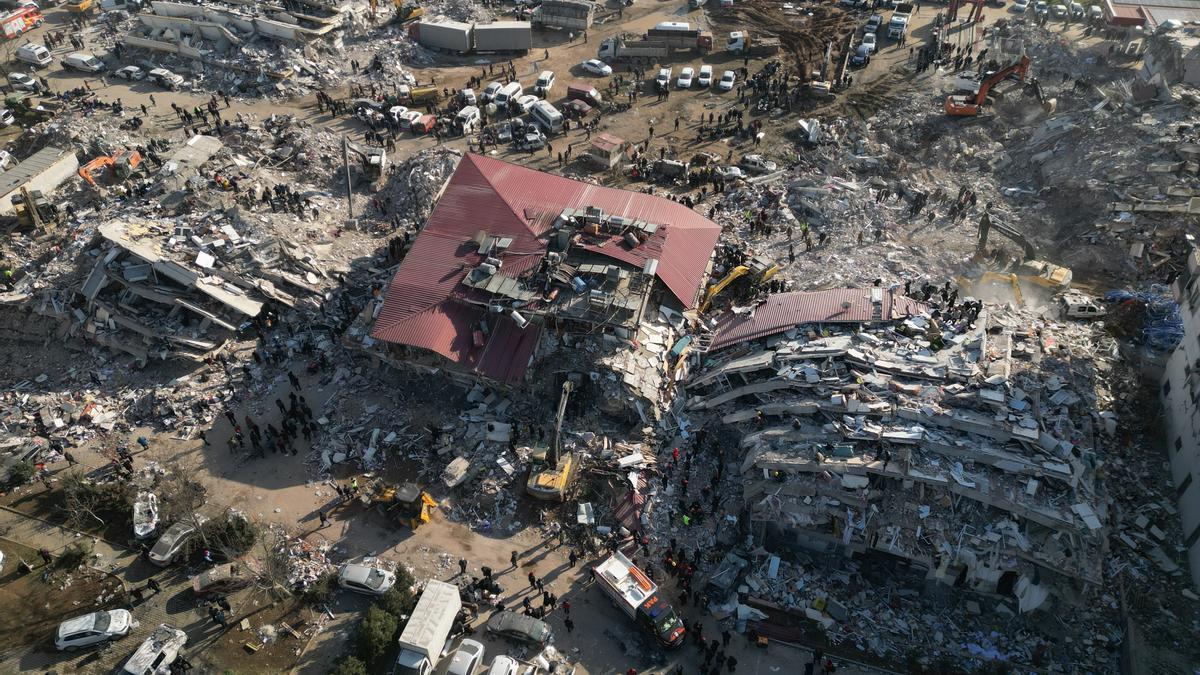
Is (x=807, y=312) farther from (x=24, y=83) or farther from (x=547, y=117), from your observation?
(x=24, y=83)

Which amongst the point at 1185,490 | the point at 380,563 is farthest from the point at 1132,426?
the point at 380,563

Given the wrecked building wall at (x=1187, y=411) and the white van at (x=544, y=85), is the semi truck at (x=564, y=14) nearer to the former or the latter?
the white van at (x=544, y=85)

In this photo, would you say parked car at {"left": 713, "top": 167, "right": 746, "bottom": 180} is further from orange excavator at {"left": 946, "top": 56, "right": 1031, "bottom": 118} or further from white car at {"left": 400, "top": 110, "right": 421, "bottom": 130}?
white car at {"left": 400, "top": 110, "right": 421, "bottom": 130}

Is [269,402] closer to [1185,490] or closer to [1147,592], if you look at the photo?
[1147,592]

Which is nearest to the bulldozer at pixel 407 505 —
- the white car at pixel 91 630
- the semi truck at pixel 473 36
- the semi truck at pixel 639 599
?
the semi truck at pixel 639 599

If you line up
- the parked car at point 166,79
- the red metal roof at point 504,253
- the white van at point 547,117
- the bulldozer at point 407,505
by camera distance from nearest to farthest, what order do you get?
the bulldozer at point 407,505 < the red metal roof at point 504,253 < the white van at point 547,117 < the parked car at point 166,79

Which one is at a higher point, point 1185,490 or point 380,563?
point 1185,490

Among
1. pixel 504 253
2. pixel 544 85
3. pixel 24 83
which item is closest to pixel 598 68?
pixel 544 85
